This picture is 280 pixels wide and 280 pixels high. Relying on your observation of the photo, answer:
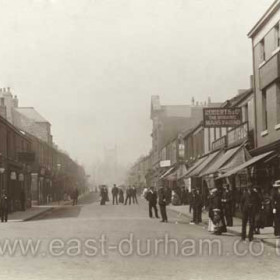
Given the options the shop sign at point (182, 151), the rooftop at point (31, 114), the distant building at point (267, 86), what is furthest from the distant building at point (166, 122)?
the distant building at point (267, 86)

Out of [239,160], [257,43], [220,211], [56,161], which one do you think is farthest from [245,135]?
[56,161]

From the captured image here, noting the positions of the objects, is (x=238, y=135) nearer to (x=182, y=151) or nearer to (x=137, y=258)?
(x=137, y=258)

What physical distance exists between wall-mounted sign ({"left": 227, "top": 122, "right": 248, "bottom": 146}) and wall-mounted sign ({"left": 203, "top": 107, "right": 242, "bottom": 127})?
0.45m

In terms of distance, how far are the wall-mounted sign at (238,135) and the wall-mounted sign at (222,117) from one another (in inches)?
17.8

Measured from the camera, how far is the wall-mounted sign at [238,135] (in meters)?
27.4

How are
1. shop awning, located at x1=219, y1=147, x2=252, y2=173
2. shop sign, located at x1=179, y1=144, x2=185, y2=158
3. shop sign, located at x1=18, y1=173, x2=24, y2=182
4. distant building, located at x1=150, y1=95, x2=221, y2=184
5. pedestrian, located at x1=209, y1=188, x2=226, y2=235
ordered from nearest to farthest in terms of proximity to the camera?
pedestrian, located at x1=209, y1=188, x2=226, y2=235 < shop awning, located at x1=219, y1=147, x2=252, y2=173 < shop sign, located at x1=18, y1=173, x2=24, y2=182 < shop sign, located at x1=179, y1=144, x2=185, y2=158 < distant building, located at x1=150, y1=95, x2=221, y2=184

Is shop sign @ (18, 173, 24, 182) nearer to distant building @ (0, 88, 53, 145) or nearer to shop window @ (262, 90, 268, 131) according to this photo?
distant building @ (0, 88, 53, 145)

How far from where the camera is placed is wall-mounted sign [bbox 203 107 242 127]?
27.8 metres

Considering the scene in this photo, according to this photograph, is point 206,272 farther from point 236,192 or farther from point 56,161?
point 56,161

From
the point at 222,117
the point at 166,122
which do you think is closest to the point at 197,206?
the point at 222,117

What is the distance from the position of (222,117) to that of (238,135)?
4.26 ft

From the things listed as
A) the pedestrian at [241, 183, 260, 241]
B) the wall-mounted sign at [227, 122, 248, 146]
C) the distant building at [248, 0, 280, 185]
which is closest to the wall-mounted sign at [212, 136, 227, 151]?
the wall-mounted sign at [227, 122, 248, 146]

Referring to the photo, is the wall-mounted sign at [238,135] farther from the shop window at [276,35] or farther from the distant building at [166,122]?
the distant building at [166,122]

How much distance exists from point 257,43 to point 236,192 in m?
7.22
